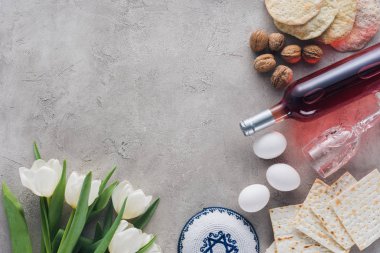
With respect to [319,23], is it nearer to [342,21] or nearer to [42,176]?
[342,21]

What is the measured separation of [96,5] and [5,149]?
19.0 inches

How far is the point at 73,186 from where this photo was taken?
1297 mm

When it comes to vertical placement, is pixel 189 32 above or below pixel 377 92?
above

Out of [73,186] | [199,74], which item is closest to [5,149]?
[73,186]

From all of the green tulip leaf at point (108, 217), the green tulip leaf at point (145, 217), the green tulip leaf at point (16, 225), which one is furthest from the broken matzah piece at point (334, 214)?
the green tulip leaf at point (16, 225)

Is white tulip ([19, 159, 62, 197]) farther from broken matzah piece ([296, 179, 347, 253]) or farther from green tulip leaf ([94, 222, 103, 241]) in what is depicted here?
broken matzah piece ([296, 179, 347, 253])

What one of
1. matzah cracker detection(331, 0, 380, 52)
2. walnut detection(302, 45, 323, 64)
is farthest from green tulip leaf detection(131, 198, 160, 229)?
matzah cracker detection(331, 0, 380, 52)

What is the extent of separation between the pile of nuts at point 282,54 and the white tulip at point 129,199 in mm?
479

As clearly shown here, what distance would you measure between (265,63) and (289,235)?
1.58 ft

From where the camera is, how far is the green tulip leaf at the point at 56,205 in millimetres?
1326

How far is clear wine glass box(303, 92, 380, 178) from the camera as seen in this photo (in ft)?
4.65

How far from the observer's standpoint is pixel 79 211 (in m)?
1.22

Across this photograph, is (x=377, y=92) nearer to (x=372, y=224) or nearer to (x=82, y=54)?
(x=372, y=224)

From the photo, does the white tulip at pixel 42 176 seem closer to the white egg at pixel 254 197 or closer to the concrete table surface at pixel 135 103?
the concrete table surface at pixel 135 103
